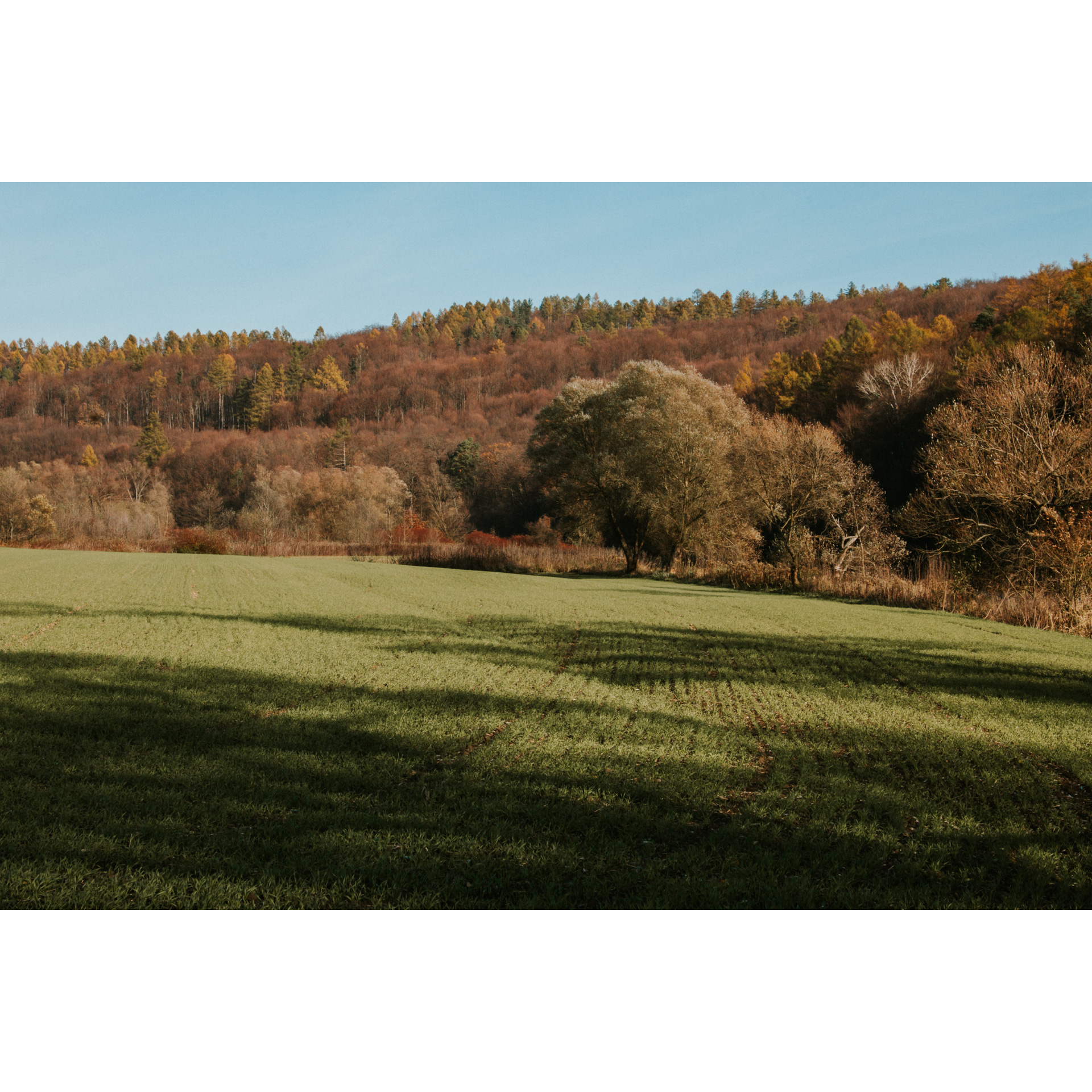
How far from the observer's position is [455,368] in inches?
4643

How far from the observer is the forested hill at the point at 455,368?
6356 cm

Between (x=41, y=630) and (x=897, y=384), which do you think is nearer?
(x=41, y=630)

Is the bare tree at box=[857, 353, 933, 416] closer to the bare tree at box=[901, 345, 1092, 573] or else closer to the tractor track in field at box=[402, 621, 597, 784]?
the bare tree at box=[901, 345, 1092, 573]

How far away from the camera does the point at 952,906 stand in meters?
3.62

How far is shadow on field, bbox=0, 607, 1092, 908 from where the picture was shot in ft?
12.1

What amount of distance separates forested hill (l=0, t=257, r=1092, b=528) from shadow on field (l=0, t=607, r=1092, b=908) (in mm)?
45587

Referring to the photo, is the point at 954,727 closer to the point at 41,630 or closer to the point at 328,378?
the point at 41,630

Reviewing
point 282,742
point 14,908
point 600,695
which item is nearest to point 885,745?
point 600,695

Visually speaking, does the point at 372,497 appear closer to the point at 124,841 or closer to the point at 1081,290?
the point at 1081,290

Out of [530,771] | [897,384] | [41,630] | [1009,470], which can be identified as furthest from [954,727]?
[897,384]

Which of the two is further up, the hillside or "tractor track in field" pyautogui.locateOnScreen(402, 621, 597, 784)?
the hillside

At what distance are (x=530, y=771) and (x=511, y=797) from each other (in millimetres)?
590

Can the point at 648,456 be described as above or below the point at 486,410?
below

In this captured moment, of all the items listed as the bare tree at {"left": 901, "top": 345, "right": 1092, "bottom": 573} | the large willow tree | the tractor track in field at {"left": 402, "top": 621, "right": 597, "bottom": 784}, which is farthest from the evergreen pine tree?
the tractor track in field at {"left": 402, "top": 621, "right": 597, "bottom": 784}
